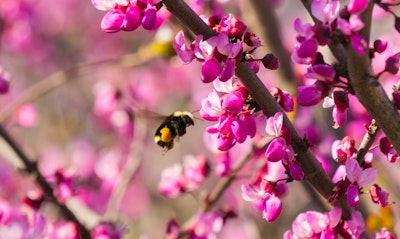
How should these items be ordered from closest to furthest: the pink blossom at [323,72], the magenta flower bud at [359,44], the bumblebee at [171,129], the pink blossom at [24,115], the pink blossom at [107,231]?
the magenta flower bud at [359,44] → the pink blossom at [323,72] → the bumblebee at [171,129] → the pink blossom at [107,231] → the pink blossom at [24,115]

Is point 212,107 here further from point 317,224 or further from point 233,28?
point 317,224

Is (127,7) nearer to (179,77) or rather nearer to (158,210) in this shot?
(158,210)

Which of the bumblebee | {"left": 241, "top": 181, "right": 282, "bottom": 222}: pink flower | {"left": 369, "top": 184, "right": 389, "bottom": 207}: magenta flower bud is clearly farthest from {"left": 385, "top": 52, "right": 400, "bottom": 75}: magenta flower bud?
the bumblebee

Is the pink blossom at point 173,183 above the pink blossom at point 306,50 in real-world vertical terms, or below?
below

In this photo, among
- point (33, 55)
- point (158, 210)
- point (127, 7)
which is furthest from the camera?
point (33, 55)

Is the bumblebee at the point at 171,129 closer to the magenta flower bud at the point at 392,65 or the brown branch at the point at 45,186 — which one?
the brown branch at the point at 45,186

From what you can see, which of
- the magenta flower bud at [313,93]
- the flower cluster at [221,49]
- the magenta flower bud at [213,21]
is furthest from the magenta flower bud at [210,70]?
→ the magenta flower bud at [313,93]

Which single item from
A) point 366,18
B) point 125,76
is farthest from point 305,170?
point 125,76

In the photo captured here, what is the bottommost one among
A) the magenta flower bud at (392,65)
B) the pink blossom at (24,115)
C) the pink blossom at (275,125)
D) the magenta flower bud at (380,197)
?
the pink blossom at (24,115)
